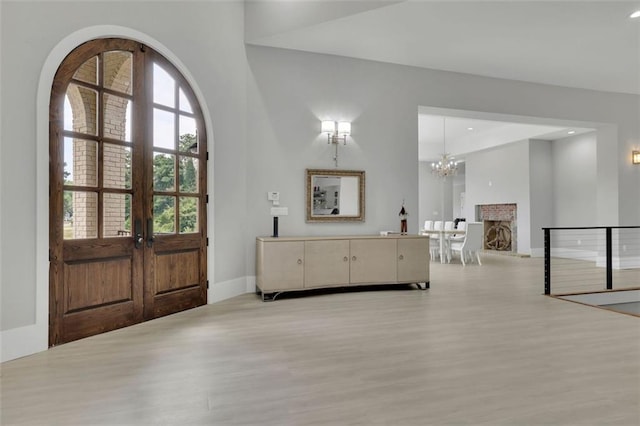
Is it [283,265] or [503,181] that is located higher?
[503,181]

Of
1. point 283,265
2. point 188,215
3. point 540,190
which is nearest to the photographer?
point 188,215

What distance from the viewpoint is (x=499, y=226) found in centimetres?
1078

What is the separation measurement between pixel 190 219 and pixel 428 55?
3.85 m

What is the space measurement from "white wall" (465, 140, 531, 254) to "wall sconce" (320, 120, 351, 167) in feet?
21.1

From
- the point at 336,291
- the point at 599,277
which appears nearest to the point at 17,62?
the point at 336,291

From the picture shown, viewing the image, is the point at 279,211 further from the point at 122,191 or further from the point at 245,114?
the point at 122,191

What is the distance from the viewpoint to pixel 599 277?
6.34 metres

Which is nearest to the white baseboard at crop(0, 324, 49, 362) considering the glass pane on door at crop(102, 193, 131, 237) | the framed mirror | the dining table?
the glass pane on door at crop(102, 193, 131, 237)

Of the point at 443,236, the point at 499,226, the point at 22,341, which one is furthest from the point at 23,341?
the point at 499,226

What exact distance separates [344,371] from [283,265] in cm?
224

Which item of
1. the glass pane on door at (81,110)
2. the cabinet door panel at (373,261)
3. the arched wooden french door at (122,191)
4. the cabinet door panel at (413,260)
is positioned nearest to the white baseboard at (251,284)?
the arched wooden french door at (122,191)

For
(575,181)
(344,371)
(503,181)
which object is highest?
(503,181)

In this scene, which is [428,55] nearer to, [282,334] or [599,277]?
[282,334]

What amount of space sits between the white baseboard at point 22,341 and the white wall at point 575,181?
10.2m
